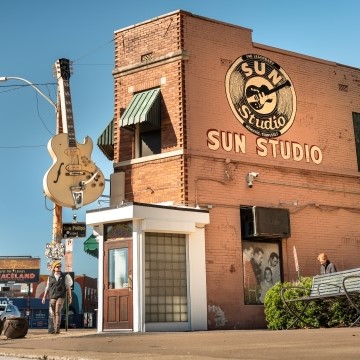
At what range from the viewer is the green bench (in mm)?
11906

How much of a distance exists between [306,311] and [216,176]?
214 inches

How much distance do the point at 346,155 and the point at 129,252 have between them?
883cm

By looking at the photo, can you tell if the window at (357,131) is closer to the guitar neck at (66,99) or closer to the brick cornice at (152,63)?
the brick cornice at (152,63)

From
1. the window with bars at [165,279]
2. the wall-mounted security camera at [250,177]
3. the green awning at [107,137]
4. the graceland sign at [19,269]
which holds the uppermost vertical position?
the green awning at [107,137]

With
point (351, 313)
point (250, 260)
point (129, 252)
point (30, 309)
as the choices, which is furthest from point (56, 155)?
point (30, 309)

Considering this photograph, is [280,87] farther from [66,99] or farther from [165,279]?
[165,279]

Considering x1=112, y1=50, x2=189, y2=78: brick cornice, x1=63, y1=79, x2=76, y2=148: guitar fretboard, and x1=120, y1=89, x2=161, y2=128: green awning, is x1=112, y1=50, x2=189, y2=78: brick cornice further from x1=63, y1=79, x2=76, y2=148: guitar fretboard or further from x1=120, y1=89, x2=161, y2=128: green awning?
x1=63, y1=79, x2=76, y2=148: guitar fretboard

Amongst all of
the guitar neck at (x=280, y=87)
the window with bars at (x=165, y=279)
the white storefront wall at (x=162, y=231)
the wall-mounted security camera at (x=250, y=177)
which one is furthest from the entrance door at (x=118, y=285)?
the guitar neck at (x=280, y=87)

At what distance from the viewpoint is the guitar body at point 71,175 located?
1819cm

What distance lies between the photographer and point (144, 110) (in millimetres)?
18281

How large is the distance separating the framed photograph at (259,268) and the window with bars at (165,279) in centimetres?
213

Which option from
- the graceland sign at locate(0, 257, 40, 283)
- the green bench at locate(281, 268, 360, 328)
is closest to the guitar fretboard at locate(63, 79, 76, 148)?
the green bench at locate(281, 268, 360, 328)

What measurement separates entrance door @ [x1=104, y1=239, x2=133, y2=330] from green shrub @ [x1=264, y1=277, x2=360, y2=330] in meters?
3.78

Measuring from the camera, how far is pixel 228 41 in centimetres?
1942
